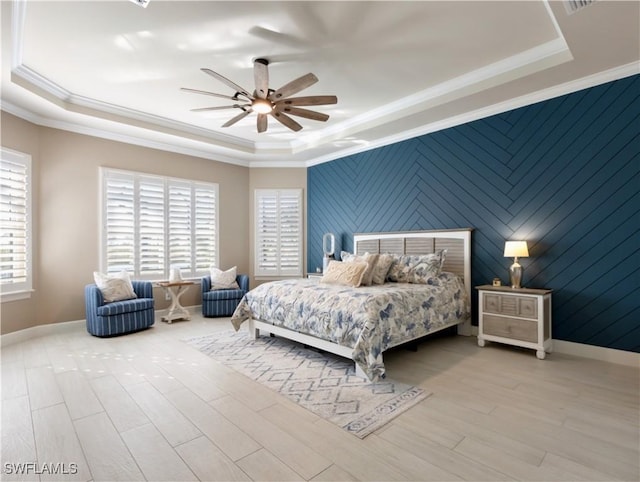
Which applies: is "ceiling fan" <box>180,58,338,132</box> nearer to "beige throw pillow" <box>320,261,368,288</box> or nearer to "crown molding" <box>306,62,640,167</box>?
"beige throw pillow" <box>320,261,368,288</box>

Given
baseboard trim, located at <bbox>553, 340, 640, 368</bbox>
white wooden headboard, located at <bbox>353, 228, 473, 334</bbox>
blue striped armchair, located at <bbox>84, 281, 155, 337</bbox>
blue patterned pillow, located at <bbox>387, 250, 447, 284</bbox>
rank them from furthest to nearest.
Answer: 1. white wooden headboard, located at <bbox>353, 228, 473, 334</bbox>
2. blue striped armchair, located at <bbox>84, 281, 155, 337</bbox>
3. blue patterned pillow, located at <bbox>387, 250, 447, 284</bbox>
4. baseboard trim, located at <bbox>553, 340, 640, 368</bbox>

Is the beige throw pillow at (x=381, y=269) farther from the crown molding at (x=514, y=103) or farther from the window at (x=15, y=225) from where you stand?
the window at (x=15, y=225)

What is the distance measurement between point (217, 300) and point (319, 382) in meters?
3.39

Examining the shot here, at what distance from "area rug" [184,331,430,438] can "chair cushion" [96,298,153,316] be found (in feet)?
3.62

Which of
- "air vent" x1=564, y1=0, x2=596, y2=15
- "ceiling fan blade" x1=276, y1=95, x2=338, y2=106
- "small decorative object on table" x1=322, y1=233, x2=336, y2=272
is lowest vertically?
"small decorative object on table" x1=322, y1=233, x2=336, y2=272

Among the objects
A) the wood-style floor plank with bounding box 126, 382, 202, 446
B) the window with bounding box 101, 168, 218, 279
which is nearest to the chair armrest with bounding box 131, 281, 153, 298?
the window with bounding box 101, 168, 218, 279

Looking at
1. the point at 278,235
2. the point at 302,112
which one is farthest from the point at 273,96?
the point at 278,235

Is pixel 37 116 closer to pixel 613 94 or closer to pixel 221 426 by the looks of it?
pixel 221 426

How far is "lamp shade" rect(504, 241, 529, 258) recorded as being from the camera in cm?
387

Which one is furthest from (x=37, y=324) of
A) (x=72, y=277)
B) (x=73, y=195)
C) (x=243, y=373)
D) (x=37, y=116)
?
(x=243, y=373)

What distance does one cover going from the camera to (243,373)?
3.25 metres

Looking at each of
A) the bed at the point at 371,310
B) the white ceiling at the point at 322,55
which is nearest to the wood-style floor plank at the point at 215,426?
the bed at the point at 371,310

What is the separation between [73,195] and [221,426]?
15.0 ft

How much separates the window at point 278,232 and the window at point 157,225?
96 centimetres
